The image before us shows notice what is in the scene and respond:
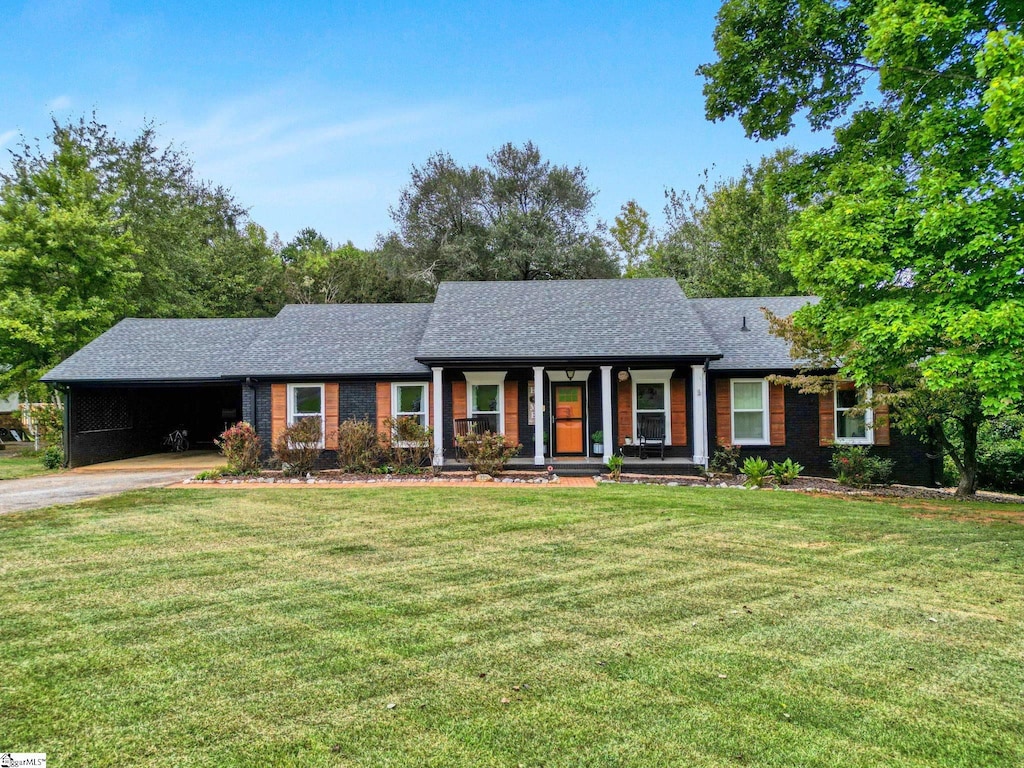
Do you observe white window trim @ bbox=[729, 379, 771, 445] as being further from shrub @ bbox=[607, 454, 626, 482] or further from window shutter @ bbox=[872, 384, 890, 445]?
shrub @ bbox=[607, 454, 626, 482]

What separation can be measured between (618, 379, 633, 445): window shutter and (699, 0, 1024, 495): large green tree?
4.03 m

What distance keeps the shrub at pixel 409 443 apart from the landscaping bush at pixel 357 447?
381 millimetres

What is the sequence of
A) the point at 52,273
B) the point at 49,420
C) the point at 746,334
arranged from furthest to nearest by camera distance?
the point at 52,273 → the point at 49,420 → the point at 746,334

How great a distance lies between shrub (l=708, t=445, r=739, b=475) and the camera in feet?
42.5

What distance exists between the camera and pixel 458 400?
1392 centimetres

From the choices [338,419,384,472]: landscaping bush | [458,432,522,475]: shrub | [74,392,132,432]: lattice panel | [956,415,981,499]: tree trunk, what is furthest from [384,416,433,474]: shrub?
[956,415,981,499]: tree trunk

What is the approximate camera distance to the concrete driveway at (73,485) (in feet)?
31.2

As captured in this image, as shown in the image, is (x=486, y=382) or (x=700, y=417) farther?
(x=486, y=382)

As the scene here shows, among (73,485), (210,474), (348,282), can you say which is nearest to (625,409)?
(210,474)

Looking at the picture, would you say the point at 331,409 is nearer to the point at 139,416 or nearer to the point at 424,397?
the point at 424,397

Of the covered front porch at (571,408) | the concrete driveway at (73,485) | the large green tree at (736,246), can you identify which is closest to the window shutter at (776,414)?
the covered front porch at (571,408)

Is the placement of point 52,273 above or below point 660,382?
above

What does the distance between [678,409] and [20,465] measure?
60.4ft

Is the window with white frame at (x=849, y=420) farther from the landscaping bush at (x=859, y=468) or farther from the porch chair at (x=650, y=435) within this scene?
the porch chair at (x=650, y=435)
